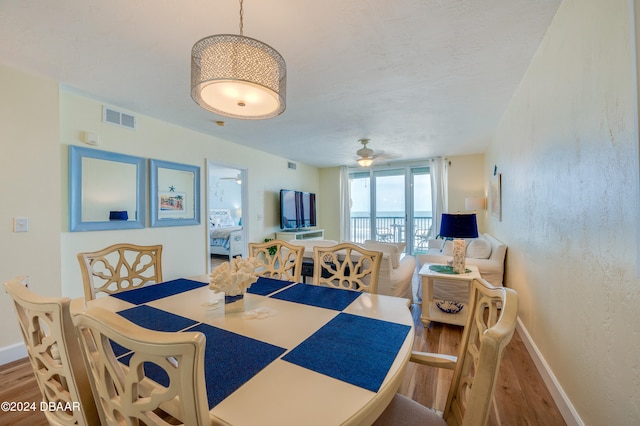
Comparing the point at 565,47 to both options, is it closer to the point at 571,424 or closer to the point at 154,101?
the point at 571,424

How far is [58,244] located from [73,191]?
0.54m

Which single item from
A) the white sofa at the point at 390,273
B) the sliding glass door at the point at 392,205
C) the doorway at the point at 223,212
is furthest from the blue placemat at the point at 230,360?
the sliding glass door at the point at 392,205

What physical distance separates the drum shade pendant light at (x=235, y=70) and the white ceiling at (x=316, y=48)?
1.80 ft

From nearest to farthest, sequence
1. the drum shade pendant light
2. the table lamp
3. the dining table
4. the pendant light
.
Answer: the dining table → the drum shade pendant light → the table lamp → the pendant light

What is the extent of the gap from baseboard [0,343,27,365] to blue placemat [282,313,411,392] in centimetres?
278

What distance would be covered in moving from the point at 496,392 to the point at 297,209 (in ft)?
15.6

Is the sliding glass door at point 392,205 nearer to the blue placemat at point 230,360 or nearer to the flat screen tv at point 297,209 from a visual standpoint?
the flat screen tv at point 297,209

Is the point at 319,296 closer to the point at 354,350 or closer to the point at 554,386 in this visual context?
the point at 354,350

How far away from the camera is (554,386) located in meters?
1.69

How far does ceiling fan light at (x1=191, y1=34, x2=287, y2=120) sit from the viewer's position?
1173 mm

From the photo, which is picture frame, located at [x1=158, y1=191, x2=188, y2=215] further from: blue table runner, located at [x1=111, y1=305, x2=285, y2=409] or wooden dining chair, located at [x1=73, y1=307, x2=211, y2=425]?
wooden dining chair, located at [x1=73, y1=307, x2=211, y2=425]

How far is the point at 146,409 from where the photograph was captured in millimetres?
588

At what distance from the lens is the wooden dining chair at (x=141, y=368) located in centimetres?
50

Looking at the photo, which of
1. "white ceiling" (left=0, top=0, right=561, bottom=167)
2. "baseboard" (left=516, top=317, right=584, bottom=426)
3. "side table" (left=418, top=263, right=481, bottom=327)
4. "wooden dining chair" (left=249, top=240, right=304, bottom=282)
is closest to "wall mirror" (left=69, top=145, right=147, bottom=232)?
"white ceiling" (left=0, top=0, right=561, bottom=167)
